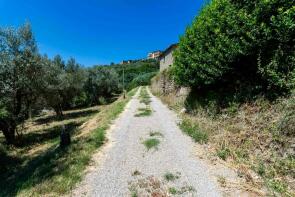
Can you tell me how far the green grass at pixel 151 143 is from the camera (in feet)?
31.1

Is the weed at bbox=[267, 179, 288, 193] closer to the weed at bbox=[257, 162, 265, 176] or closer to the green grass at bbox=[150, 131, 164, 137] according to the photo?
the weed at bbox=[257, 162, 265, 176]

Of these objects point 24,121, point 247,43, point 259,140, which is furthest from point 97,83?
point 259,140

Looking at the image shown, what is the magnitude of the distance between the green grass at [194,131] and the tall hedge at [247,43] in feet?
7.67

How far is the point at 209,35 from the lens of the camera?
40.9ft

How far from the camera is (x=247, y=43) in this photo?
31.6 feet

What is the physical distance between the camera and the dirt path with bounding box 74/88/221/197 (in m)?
5.99

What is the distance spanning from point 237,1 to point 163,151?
7.18 m

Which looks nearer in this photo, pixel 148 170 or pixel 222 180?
pixel 222 180

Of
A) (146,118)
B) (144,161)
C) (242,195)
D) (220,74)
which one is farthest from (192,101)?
(242,195)

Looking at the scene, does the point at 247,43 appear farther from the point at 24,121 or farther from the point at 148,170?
the point at 24,121

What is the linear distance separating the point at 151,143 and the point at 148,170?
8.62 feet

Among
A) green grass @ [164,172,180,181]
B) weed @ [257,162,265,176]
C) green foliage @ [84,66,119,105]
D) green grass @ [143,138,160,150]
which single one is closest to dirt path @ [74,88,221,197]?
green grass @ [164,172,180,181]

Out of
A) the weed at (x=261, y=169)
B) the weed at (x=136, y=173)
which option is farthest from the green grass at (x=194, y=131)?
the weed at (x=136, y=173)

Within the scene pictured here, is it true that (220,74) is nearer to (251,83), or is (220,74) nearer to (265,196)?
(251,83)
